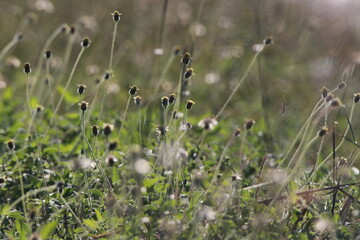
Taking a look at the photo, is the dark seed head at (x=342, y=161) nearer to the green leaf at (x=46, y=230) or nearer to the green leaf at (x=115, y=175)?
the green leaf at (x=115, y=175)

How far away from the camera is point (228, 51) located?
5.06 meters

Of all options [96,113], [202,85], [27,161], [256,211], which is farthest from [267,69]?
[256,211]

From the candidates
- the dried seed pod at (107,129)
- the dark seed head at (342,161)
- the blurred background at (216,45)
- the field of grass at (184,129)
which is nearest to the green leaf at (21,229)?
the field of grass at (184,129)

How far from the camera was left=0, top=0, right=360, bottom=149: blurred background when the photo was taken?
4.38 m

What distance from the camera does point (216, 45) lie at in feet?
18.1

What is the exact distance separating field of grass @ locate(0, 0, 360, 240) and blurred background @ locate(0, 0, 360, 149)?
0.02 meters

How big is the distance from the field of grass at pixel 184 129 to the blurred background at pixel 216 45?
2cm

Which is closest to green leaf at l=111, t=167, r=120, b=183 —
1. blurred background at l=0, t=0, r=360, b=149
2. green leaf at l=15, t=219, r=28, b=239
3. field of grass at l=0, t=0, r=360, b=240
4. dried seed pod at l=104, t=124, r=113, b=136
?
field of grass at l=0, t=0, r=360, b=240

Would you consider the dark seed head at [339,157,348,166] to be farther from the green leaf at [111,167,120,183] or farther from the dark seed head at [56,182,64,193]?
the dark seed head at [56,182,64,193]

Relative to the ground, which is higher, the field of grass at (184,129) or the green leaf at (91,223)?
the field of grass at (184,129)

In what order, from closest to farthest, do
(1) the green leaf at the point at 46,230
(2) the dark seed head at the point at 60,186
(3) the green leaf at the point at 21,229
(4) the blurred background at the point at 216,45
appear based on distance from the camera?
1. (1) the green leaf at the point at 46,230
2. (3) the green leaf at the point at 21,229
3. (2) the dark seed head at the point at 60,186
4. (4) the blurred background at the point at 216,45

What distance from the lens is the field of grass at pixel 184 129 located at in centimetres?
195

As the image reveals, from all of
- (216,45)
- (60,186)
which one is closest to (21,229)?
(60,186)

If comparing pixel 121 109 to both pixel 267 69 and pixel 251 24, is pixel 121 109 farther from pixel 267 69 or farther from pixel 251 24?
pixel 251 24
